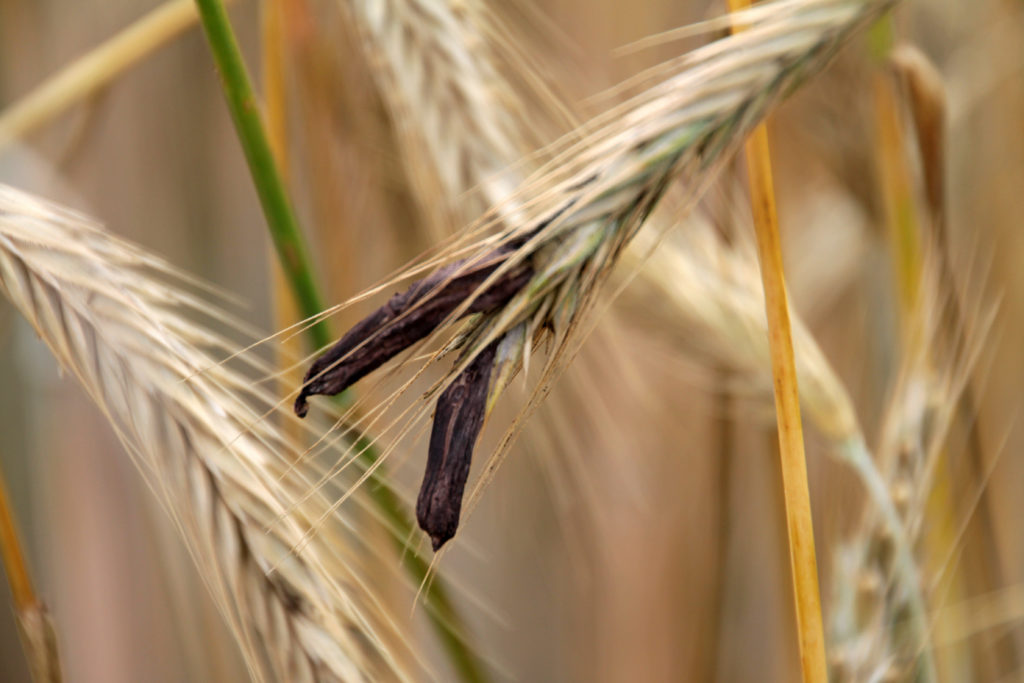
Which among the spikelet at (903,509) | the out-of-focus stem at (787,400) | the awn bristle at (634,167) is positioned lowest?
the spikelet at (903,509)

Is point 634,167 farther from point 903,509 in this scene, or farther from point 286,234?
point 903,509

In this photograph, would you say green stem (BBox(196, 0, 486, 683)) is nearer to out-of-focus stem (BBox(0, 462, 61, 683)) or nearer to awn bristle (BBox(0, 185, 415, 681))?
awn bristle (BBox(0, 185, 415, 681))

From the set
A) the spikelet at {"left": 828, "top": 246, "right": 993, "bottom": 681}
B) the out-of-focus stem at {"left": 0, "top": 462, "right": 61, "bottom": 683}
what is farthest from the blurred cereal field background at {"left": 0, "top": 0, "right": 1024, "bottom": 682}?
the out-of-focus stem at {"left": 0, "top": 462, "right": 61, "bottom": 683}

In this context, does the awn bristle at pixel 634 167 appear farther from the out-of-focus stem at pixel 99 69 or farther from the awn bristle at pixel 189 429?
the out-of-focus stem at pixel 99 69

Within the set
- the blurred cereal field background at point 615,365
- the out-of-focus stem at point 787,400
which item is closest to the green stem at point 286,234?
the blurred cereal field background at point 615,365

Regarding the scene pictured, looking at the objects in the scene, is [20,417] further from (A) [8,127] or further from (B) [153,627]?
(A) [8,127]

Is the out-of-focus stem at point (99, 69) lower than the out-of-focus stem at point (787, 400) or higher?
higher

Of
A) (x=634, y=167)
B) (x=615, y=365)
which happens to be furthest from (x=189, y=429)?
(x=615, y=365)
